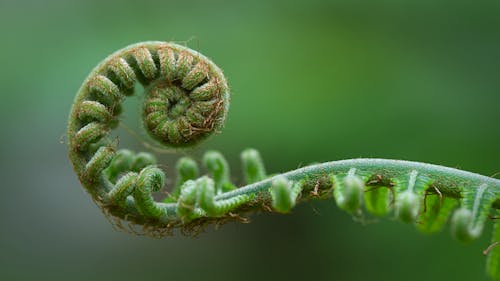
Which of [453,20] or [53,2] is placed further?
[53,2]

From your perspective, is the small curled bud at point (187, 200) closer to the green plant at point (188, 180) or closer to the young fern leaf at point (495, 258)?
the green plant at point (188, 180)

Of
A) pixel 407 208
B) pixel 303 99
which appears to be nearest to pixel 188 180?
pixel 407 208

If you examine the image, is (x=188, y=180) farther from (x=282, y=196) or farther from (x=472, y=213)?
(x=472, y=213)

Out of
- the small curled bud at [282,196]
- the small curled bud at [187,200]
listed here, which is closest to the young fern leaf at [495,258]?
the small curled bud at [282,196]

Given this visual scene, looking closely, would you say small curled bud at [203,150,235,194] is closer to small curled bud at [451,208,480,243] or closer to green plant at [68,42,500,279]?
green plant at [68,42,500,279]

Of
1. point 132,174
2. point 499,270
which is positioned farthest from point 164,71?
point 499,270

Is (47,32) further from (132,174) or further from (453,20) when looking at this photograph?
(132,174)

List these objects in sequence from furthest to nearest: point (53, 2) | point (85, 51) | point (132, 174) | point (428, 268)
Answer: point (53, 2) < point (85, 51) < point (428, 268) < point (132, 174)
